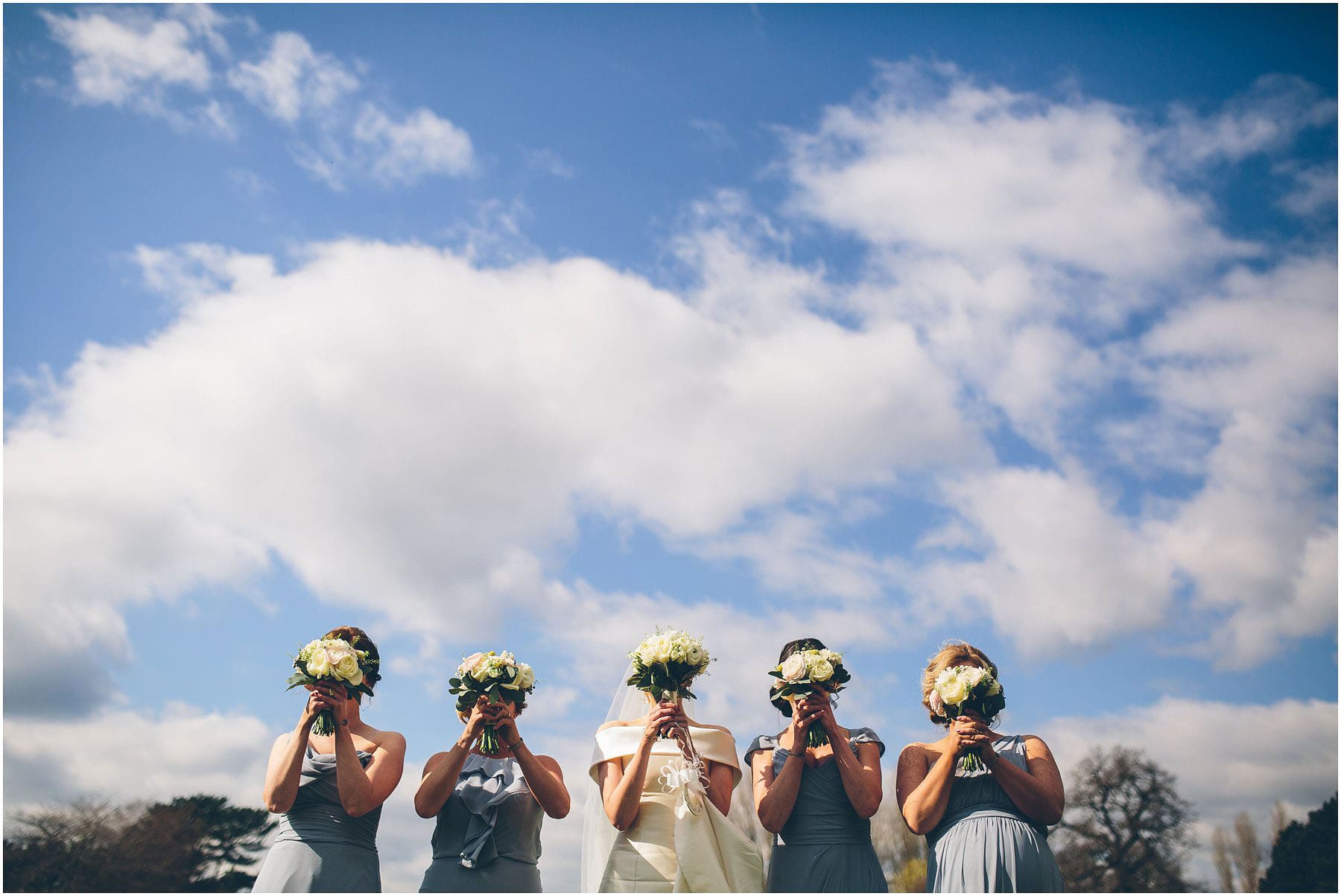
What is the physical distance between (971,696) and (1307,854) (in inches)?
1704

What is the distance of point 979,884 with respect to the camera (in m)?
6.34

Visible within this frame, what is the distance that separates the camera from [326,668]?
6.48m

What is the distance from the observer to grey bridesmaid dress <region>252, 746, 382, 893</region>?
6.38 meters

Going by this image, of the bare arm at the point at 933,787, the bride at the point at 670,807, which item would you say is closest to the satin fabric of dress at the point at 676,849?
the bride at the point at 670,807

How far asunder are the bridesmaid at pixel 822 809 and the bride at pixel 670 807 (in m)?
0.28

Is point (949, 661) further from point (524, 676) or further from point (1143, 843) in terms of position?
point (1143, 843)

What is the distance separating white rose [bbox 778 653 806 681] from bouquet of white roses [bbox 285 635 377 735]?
10.5ft

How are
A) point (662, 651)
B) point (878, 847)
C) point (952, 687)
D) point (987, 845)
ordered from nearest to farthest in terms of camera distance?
1. point (987, 845)
2. point (952, 687)
3. point (662, 651)
4. point (878, 847)

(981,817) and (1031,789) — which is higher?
(1031,789)

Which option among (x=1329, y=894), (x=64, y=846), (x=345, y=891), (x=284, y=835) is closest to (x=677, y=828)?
(x=345, y=891)

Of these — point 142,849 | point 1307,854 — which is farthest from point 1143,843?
point 142,849

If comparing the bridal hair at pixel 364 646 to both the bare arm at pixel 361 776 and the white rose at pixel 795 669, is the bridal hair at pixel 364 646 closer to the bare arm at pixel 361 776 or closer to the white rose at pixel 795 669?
the bare arm at pixel 361 776

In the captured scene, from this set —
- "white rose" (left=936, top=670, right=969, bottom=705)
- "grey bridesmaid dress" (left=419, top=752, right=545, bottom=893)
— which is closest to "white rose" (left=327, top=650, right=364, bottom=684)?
"grey bridesmaid dress" (left=419, top=752, right=545, bottom=893)

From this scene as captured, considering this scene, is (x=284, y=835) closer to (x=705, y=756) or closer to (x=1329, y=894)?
(x=705, y=756)
